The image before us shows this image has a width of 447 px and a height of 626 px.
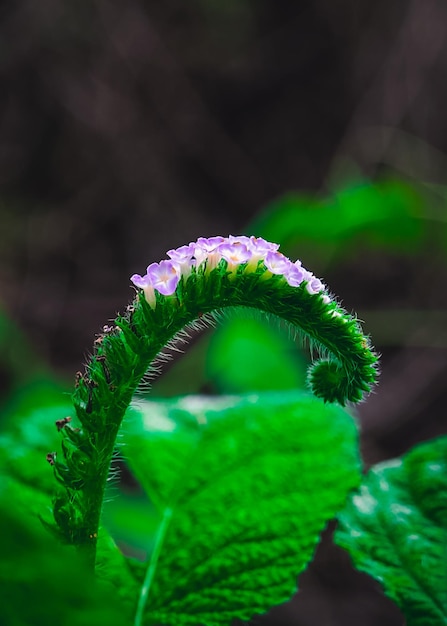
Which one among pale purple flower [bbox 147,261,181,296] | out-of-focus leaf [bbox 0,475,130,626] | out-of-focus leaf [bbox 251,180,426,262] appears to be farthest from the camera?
out-of-focus leaf [bbox 251,180,426,262]

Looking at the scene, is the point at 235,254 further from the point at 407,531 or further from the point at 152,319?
the point at 407,531

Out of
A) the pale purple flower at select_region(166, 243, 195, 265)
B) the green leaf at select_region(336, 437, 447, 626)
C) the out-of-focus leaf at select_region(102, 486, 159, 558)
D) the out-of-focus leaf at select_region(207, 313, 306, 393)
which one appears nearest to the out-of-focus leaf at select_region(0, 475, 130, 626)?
the pale purple flower at select_region(166, 243, 195, 265)

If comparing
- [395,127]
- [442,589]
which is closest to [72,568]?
[442,589]

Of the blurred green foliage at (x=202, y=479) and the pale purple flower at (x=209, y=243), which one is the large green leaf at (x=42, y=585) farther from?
the pale purple flower at (x=209, y=243)

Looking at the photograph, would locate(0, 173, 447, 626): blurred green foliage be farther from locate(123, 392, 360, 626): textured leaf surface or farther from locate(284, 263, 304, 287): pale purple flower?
locate(284, 263, 304, 287): pale purple flower

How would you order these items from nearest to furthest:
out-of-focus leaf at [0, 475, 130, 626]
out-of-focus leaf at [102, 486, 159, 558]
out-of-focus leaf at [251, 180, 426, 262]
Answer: out-of-focus leaf at [0, 475, 130, 626], out-of-focus leaf at [102, 486, 159, 558], out-of-focus leaf at [251, 180, 426, 262]

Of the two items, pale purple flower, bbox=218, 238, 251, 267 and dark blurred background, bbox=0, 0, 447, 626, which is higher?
dark blurred background, bbox=0, 0, 447, 626

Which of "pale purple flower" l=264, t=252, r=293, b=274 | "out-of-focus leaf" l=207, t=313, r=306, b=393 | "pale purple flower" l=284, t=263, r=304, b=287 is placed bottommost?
"pale purple flower" l=284, t=263, r=304, b=287

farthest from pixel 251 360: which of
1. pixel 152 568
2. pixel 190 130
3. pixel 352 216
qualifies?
pixel 190 130
